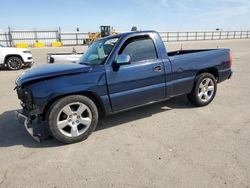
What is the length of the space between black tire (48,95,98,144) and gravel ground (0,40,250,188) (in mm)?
123

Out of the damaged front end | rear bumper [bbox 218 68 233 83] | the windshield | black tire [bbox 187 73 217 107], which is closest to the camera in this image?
the damaged front end

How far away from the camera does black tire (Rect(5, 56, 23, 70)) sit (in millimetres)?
11834

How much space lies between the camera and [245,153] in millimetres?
3186

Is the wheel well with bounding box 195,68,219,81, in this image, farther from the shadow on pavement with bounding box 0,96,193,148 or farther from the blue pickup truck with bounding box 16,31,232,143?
the shadow on pavement with bounding box 0,96,193,148

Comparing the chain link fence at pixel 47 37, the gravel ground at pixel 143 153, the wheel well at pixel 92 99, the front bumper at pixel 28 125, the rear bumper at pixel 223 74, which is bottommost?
the gravel ground at pixel 143 153

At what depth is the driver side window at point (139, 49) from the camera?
4.18m

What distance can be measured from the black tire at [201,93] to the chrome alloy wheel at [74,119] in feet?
8.64

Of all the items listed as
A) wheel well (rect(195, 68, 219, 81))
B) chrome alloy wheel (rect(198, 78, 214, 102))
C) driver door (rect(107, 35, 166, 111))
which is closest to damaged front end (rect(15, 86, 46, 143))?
driver door (rect(107, 35, 166, 111))

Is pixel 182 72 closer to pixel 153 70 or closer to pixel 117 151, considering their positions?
pixel 153 70

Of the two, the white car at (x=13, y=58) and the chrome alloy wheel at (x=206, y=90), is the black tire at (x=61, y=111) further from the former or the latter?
the white car at (x=13, y=58)

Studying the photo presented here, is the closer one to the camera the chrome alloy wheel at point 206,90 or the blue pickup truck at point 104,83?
the blue pickup truck at point 104,83

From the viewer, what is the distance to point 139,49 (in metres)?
4.30

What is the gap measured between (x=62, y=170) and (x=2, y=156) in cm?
112

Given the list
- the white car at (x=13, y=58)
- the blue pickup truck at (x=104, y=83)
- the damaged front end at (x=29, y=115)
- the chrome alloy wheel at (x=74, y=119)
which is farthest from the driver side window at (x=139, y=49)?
the white car at (x=13, y=58)
